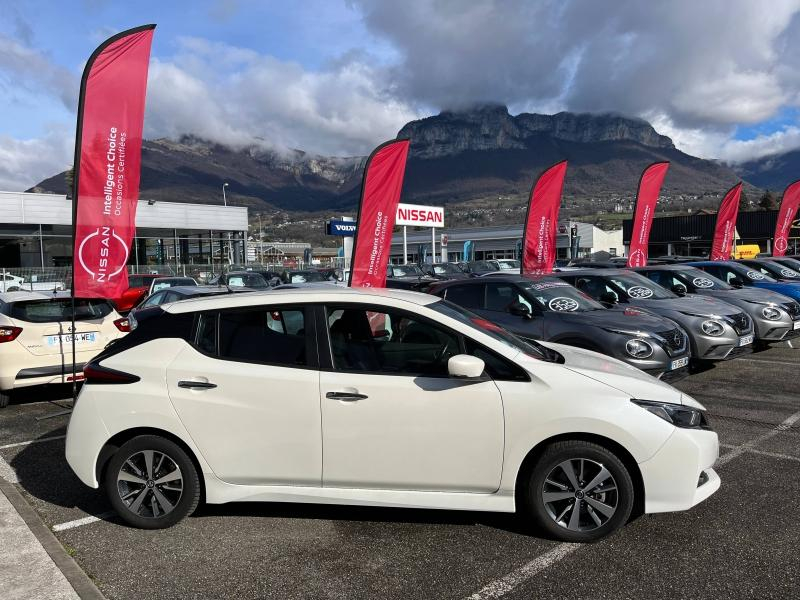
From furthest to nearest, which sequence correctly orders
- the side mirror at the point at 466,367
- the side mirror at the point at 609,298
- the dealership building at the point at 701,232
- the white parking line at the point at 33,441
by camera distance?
1. the dealership building at the point at 701,232
2. the side mirror at the point at 609,298
3. the white parking line at the point at 33,441
4. the side mirror at the point at 466,367

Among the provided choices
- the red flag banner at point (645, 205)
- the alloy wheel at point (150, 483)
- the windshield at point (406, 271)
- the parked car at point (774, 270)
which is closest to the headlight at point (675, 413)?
the alloy wheel at point (150, 483)

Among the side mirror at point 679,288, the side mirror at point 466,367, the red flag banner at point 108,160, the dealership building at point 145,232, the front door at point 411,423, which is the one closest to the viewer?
the side mirror at point 466,367

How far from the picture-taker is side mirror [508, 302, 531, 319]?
7.91 meters

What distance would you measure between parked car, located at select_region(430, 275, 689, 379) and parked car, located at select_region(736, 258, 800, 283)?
29.4ft

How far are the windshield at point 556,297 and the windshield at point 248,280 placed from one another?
1442 cm

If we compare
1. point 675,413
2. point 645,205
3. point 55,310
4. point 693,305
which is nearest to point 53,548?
point 675,413

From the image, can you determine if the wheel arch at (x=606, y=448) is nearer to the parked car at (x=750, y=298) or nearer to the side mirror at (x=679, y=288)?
the parked car at (x=750, y=298)

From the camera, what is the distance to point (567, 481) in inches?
148

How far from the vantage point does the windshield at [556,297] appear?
8.00 metres

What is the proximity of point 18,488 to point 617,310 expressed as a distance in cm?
679

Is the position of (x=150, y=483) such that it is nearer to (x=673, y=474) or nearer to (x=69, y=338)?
(x=673, y=474)

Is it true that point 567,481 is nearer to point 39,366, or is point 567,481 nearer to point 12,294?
point 39,366

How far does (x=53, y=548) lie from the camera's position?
383 cm

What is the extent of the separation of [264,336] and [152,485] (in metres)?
1.24
